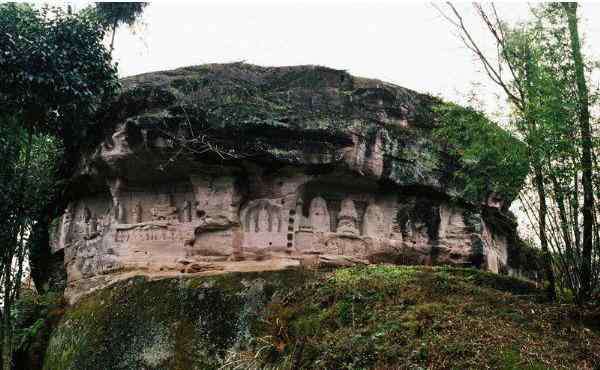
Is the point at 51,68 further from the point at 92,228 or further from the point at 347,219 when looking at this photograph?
the point at 347,219

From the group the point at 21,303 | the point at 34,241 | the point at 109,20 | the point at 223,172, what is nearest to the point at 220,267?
the point at 223,172

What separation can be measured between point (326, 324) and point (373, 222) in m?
3.71

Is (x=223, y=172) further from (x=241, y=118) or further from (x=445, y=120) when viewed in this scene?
(x=445, y=120)

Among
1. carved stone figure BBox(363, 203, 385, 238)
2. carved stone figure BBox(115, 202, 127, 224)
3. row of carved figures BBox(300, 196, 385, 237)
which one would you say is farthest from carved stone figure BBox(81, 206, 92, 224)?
carved stone figure BBox(363, 203, 385, 238)

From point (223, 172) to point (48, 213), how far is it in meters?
5.10

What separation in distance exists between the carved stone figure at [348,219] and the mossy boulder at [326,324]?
155cm

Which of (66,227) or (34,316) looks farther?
(66,227)

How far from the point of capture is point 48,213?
15.4 metres

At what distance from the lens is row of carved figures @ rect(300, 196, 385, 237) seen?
42.3ft

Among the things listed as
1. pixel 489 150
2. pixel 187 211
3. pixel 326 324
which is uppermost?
pixel 489 150

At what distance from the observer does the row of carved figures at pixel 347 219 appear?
1291 cm

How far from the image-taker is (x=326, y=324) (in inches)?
388

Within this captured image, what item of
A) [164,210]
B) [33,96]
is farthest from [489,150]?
[33,96]

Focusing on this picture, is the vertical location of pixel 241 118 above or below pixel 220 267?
above
